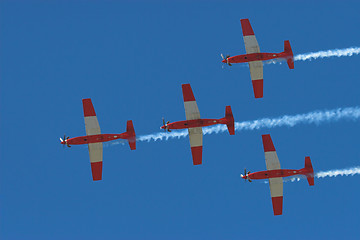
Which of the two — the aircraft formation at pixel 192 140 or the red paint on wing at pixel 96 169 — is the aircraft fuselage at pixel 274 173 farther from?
the red paint on wing at pixel 96 169

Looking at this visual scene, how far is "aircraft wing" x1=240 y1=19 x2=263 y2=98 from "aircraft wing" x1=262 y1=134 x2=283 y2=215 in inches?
165

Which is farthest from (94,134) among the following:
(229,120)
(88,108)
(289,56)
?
(289,56)

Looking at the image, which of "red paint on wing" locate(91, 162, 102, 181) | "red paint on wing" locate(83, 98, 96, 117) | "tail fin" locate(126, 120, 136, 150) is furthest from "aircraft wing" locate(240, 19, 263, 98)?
"red paint on wing" locate(91, 162, 102, 181)

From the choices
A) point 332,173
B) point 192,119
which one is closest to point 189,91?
point 192,119

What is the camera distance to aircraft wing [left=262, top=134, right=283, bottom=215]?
82375 millimetres

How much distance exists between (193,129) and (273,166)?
6.83m

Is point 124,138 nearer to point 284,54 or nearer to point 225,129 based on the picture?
point 225,129

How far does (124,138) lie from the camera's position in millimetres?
82375

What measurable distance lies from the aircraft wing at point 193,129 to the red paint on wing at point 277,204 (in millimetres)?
6584

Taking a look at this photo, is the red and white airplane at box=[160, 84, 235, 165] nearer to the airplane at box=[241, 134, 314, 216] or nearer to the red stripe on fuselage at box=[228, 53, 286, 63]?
the airplane at box=[241, 134, 314, 216]

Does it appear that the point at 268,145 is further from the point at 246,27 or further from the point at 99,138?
the point at 99,138

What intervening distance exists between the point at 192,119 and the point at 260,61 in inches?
284

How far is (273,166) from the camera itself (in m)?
82.4

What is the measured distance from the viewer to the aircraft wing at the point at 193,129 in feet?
270
